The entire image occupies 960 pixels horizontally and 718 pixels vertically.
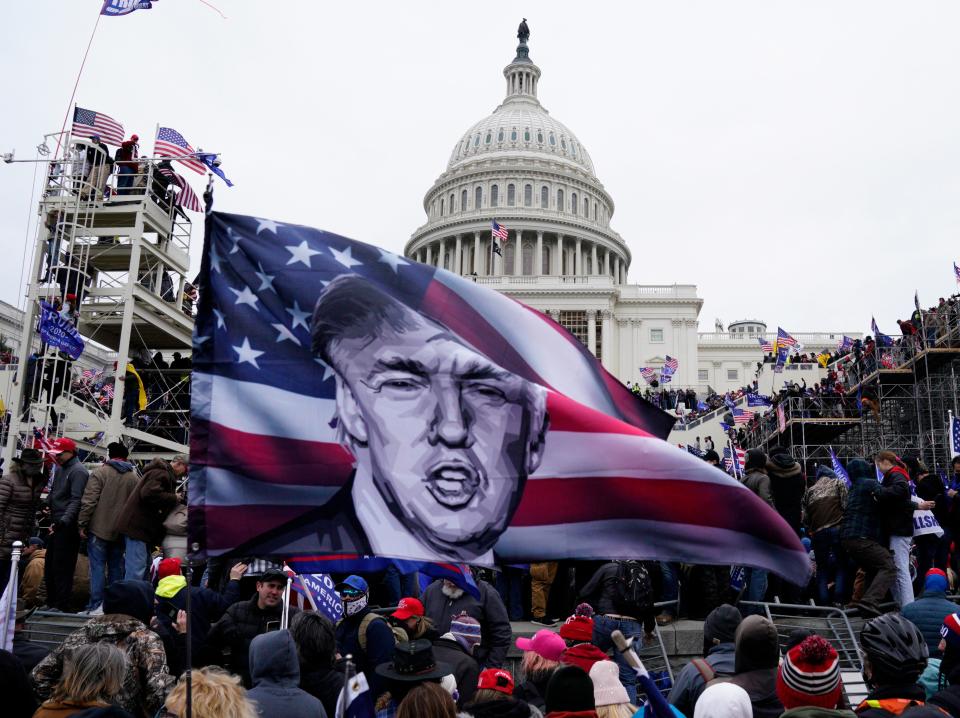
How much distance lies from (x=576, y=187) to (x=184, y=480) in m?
86.7

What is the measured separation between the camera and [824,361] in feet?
155

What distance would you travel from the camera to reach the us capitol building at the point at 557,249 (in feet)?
245

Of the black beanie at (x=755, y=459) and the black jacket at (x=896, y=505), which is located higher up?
the black beanie at (x=755, y=459)

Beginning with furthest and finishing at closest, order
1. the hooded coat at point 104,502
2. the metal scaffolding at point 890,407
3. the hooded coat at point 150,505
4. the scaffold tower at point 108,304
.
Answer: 1. the metal scaffolding at point 890,407
2. the scaffold tower at point 108,304
3. the hooded coat at point 104,502
4. the hooded coat at point 150,505

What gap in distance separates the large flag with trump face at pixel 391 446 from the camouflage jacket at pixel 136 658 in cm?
118

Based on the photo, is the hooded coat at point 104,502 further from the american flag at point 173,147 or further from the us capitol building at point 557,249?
the us capitol building at point 557,249

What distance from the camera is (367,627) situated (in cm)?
614

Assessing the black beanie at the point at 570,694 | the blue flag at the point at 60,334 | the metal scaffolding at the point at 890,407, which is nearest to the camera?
the black beanie at the point at 570,694

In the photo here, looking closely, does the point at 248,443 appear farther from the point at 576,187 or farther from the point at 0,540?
the point at 576,187

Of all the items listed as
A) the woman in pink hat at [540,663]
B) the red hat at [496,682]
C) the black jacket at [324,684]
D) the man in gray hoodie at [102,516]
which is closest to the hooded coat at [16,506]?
the man in gray hoodie at [102,516]

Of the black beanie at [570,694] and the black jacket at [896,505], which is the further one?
the black jacket at [896,505]

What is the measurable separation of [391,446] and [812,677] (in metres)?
2.18

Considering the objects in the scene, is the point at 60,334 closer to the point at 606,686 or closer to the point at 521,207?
the point at 606,686

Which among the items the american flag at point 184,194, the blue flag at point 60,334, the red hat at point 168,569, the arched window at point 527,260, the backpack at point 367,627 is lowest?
the backpack at point 367,627
